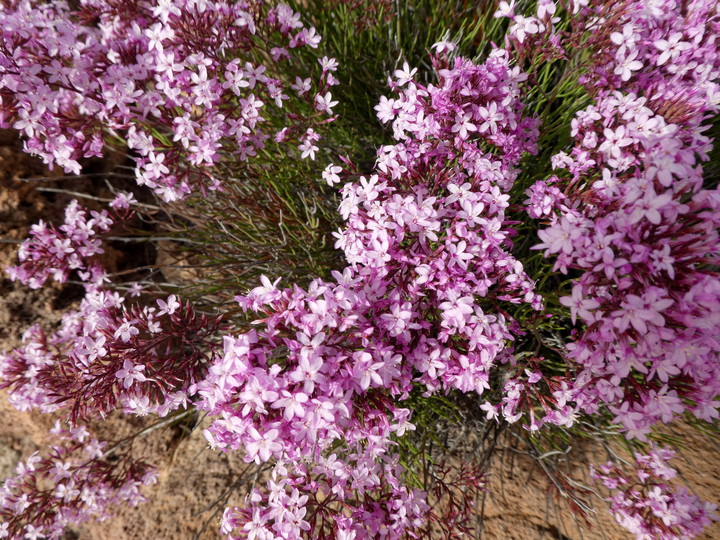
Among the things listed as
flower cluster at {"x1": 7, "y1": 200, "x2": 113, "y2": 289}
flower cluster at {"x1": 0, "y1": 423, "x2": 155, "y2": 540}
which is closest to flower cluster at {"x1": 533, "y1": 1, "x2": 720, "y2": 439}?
flower cluster at {"x1": 7, "y1": 200, "x2": 113, "y2": 289}

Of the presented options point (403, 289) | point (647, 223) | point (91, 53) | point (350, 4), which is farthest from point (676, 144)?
point (91, 53)

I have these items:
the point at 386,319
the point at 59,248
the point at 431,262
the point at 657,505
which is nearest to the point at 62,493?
the point at 59,248

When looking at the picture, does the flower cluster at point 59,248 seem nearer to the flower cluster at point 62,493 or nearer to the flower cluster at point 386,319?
the flower cluster at point 62,493

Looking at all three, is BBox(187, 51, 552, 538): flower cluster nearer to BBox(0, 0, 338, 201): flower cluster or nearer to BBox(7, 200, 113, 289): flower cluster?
BBox(0, 0, 338, 201): flower cluster

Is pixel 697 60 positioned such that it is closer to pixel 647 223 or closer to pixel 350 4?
pixel 647 223

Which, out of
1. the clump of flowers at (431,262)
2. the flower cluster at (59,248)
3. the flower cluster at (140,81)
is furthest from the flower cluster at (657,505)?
the flower cluster at (59,248)

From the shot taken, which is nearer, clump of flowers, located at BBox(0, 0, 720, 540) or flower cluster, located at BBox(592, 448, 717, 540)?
clump of flowers, located at BBox(0, 0, 720, 540)
